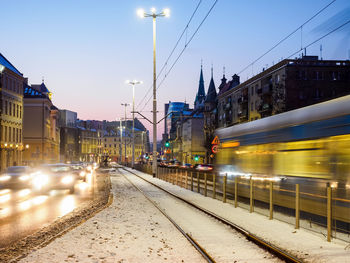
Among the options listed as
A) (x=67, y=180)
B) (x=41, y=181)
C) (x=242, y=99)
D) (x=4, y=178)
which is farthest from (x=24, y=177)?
(x=242, y=99)

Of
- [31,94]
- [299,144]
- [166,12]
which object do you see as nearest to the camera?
[299,144]

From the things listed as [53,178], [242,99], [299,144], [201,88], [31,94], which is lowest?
[53,178]

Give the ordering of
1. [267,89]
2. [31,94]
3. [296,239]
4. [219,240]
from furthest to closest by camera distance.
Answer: [31,94]
[267,89]
[219,240]
[296,239]

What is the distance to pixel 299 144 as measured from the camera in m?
14.1

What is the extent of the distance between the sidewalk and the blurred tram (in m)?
4.29

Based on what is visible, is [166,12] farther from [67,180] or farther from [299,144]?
[299,144]

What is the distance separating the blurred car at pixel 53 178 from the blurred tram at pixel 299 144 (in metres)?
9.31

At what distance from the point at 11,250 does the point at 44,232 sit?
2.32 m

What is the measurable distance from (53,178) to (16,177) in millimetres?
4724

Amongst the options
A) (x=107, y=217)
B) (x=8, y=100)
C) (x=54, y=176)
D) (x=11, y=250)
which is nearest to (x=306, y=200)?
(x=107, y=217)

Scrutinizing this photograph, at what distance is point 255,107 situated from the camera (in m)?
70.8

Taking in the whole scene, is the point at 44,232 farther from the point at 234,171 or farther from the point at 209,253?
the point at 234,171

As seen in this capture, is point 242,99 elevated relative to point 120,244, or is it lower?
elevated

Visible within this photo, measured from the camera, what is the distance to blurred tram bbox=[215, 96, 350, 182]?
461 inches
